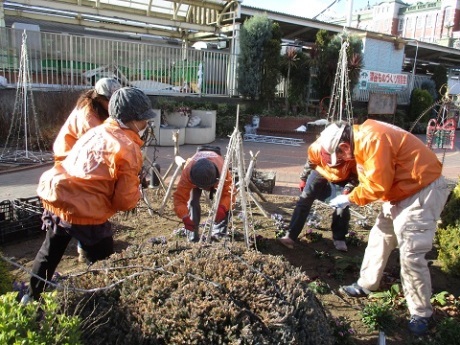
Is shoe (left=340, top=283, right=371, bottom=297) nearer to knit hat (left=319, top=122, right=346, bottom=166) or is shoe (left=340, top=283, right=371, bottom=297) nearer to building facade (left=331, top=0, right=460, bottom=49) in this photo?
knit hat (left=319, top=122, right=346, bottom=166)

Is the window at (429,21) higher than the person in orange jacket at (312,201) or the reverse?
higher

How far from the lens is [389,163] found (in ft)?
9.31

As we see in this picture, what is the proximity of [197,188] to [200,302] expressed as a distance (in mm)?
2420

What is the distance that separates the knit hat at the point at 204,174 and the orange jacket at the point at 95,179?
1.32m

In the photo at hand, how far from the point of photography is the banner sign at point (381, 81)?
16578mm

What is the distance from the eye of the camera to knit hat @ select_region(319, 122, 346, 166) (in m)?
3.08

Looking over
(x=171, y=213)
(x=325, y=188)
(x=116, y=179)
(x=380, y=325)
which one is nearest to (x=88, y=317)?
(x=116, y=179)

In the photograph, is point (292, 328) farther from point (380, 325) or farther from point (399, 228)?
point (399, 228)

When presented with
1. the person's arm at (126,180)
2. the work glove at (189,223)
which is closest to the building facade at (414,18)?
the work glove at (189,223)

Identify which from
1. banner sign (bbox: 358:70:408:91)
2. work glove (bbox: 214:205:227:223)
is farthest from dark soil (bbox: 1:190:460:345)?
banner sign (bbox: 358:70:408:91)

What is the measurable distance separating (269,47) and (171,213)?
9.64 meters

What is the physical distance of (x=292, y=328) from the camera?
5.79ft

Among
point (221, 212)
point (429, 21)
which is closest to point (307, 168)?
point (221, 212)

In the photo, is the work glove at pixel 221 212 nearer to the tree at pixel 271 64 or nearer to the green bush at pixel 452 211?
the green bush at pixel 452 211
